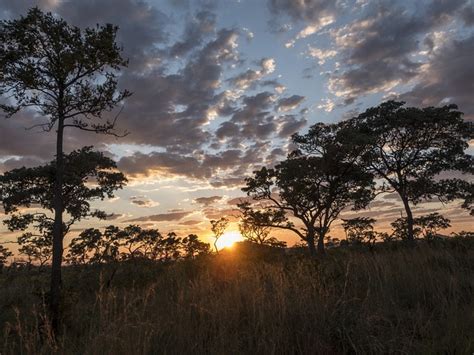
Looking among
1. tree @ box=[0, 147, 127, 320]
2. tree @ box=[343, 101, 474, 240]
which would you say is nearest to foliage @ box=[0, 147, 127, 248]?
tree @ box=[0, 147, 127, 320]

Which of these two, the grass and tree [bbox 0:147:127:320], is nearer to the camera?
the grass

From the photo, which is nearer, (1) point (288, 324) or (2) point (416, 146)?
(1) point (288, 324)

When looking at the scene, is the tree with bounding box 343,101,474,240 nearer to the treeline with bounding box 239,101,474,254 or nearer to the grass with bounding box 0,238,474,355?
the treeline with bounding box 239,101,474,254

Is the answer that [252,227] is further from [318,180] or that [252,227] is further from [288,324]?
[288,324]

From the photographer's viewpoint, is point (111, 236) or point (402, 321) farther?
point (111, 236)

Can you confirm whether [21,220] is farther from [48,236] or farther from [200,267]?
[200,267]

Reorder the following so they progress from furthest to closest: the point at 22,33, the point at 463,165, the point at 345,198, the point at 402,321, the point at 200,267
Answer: the point at 345,198 < the point at 463,165 < the point at 22,33 < the point at 200,267 < the point at 402,321

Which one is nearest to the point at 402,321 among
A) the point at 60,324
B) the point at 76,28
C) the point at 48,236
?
the point at 60,324

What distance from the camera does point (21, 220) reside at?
87.8 ft

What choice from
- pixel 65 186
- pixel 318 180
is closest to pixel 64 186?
pixel 65 186

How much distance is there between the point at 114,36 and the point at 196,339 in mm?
13171

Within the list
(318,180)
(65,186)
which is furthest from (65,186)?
(318,180)

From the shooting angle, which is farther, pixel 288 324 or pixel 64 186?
pixel 64 186

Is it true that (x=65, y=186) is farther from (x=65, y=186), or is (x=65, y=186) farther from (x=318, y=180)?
(x=318, y=180)
